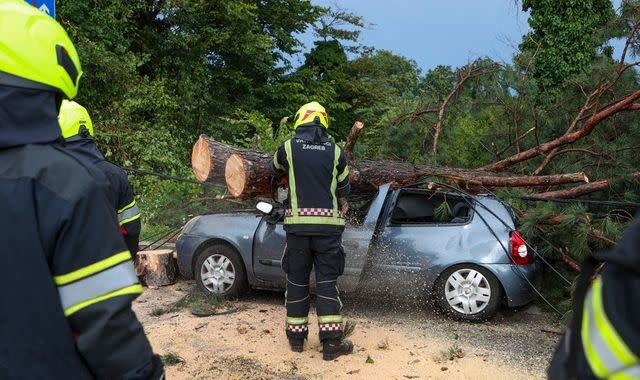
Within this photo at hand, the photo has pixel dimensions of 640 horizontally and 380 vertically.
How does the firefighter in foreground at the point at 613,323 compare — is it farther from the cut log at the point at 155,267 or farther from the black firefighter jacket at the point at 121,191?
the cut log at the point at 155,267

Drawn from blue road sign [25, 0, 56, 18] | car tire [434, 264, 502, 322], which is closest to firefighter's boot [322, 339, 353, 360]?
car tire [434, 264, 502, 322]

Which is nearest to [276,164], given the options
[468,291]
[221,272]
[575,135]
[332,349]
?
[332,349]

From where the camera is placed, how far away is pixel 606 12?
733 inches

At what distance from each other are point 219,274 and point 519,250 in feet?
10.0

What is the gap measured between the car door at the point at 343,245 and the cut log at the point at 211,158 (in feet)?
2.24

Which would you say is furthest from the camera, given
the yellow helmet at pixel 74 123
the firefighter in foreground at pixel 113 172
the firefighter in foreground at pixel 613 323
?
the yellow helmet at pixel 74 123

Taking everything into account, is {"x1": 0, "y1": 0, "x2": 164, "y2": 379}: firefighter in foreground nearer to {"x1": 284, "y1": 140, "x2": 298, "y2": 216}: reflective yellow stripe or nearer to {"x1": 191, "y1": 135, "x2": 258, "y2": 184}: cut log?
{"x1": 284, "y1": 140, "x2": 298, "y2": 216}: reflective yellow stripe

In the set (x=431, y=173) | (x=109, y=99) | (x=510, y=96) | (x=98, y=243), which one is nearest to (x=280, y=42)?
(x=109, y=99)

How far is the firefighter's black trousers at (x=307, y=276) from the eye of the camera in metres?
4.65

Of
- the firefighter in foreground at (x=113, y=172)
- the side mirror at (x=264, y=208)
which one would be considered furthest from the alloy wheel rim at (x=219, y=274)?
the firefighter in foreground at (x=113, y=172)

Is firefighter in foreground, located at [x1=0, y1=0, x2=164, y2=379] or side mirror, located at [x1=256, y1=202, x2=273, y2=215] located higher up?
firefighter in foreground, located at [x1=0, y1=0, x2=164, y2=379]

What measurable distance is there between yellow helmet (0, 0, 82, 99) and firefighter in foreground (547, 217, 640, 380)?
4.60 ft

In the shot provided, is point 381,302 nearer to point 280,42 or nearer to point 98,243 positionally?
point 98,243

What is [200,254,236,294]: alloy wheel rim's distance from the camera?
610cm
